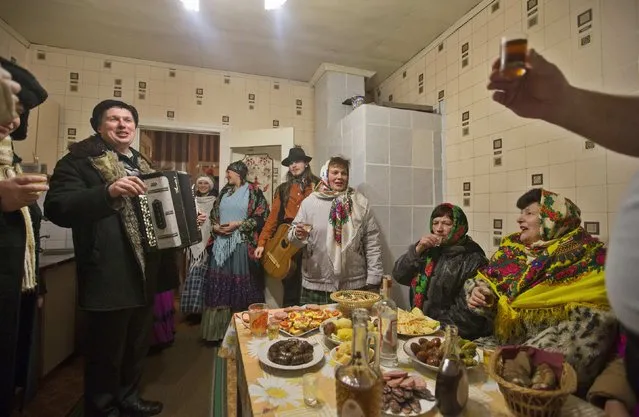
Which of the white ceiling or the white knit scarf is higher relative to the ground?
the white ceiling

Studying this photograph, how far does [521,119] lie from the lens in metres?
1.82

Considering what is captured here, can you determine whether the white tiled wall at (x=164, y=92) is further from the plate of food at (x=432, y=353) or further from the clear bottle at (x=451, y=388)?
the clear bottle at (x=451, y=388)

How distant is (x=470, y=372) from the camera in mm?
871

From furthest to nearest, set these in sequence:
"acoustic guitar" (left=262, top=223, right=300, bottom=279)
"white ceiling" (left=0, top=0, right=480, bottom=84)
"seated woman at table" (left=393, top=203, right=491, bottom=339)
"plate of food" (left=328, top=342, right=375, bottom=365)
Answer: "acoustic guitar" (left=262, top=223, right=300, bottom=279)
"white ceiling" (left=0, top=0, right=480, bottom=84)
"seated woman at table" (left=393, top=203, right=491, bottom=339)
"plate of food" (left=328, top=342, right=375, bottom=365)

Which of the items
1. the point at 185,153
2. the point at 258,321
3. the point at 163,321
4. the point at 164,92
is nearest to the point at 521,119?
the point at 258,321

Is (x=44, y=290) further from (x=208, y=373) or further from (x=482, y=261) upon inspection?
(x=482, y=261)

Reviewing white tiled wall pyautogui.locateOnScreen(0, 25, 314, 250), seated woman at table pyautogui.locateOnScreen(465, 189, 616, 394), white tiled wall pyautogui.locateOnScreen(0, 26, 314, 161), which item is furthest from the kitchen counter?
seated woman at table pyautogui.locateOnScreen(465, 189, 616, 394)

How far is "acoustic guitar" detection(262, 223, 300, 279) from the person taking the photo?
2.27 metres

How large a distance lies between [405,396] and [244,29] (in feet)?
8.55

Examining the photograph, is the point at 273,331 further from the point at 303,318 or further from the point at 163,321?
the point at 163,321

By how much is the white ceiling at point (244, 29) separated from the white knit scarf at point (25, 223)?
4.77 feet

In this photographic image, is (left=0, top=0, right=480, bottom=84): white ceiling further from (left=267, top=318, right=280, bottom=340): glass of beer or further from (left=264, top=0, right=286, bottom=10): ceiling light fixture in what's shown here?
(left=267, top=318, right=280, bottom=340): glass of beer

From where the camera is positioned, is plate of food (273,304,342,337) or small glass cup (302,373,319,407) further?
plate of food (273,304,342,337)

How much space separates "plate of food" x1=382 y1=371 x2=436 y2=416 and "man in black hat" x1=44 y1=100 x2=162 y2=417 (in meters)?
1.19
